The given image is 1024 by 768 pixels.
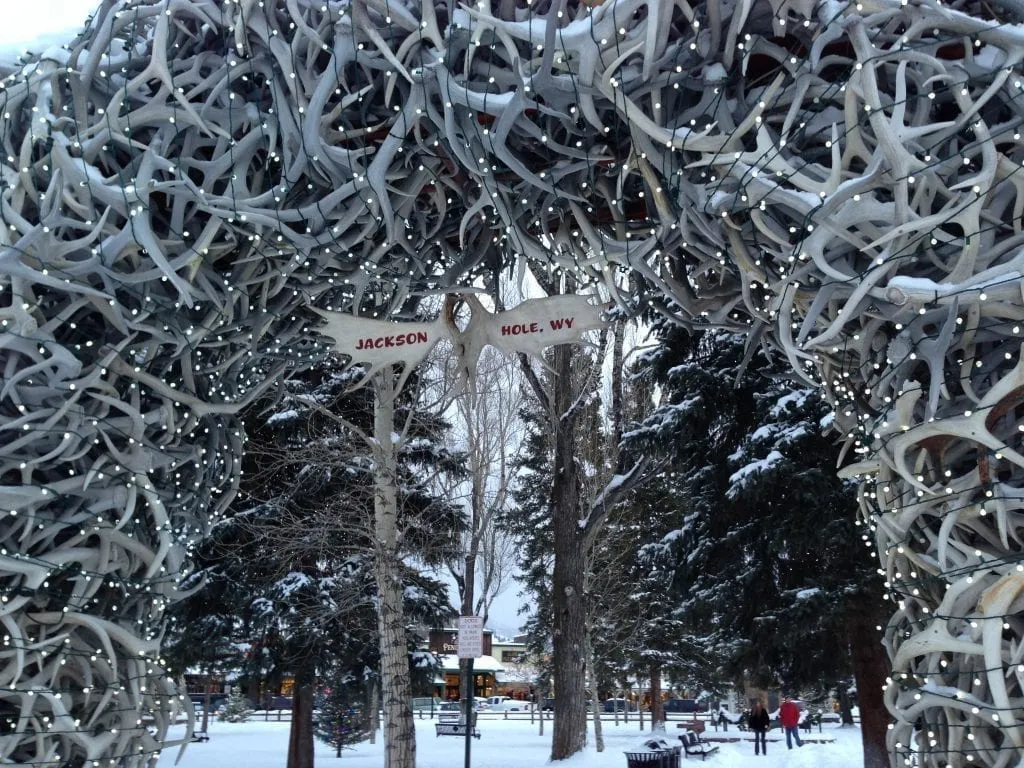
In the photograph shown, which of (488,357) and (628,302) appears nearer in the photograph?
(628,302)

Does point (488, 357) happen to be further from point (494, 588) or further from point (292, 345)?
point (292, 345)

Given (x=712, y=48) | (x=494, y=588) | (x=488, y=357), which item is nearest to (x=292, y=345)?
(x=712, y=48)

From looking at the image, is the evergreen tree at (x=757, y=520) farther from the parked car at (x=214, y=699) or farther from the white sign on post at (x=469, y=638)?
the parked car at (x=214, y=699)

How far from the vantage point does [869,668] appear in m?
9.37

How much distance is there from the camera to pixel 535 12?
3.73m

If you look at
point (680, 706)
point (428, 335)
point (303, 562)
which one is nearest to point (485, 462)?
point (303, 562)

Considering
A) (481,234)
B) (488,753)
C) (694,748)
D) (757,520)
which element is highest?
(481,234)

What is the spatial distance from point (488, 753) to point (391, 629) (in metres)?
8.78

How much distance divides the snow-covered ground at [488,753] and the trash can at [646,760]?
1.46 m

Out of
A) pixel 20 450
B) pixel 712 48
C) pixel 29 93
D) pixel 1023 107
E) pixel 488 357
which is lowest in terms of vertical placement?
pixel 20 450

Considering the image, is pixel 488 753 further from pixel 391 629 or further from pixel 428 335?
pixel 428 335

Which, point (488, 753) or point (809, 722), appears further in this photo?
point (809, 722)

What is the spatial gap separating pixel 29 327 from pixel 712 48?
267 cm

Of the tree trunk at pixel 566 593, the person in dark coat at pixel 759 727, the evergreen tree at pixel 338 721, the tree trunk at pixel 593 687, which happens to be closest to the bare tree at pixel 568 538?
the tree trunk at pixel 566 593
